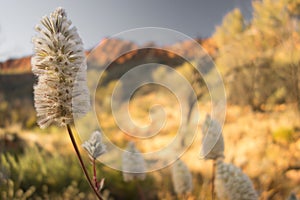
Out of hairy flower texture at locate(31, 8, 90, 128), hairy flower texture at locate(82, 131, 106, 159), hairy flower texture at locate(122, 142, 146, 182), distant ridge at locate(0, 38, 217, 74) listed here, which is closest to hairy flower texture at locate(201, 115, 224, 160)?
hairy flower texture at locate(122, 142, 146, 182)

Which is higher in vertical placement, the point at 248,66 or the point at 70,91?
the point at 248,66

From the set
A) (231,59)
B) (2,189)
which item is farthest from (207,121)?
(231,59)

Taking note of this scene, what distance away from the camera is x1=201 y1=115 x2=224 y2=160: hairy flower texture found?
2.07m

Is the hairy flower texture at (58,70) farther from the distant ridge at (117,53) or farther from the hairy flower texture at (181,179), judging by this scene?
the distant ridge at (117,53)

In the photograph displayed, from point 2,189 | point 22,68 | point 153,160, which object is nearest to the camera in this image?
point 2,189

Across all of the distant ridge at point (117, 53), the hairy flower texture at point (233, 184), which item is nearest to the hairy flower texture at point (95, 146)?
the hairy flower texture at point (233, 184)

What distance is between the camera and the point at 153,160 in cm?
734

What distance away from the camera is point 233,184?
5.93ft

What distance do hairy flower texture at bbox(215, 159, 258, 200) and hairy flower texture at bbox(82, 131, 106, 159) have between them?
2.86ft

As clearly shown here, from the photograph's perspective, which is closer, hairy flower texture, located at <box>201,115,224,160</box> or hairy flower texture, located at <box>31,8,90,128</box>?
hairy flower texture, located at <box>31,8,90,128</box>

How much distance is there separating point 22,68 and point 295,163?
27.1 m

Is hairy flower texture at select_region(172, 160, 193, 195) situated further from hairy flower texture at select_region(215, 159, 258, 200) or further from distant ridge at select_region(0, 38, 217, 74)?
distant ridge at select_region(0, 38, 217, 74)

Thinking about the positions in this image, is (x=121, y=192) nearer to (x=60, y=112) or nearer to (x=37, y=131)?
(x=60, y=112)

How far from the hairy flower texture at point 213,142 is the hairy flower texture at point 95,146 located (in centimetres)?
99
